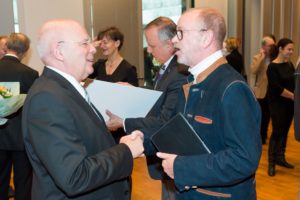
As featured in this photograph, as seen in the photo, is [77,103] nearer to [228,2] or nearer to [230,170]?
[230,170]

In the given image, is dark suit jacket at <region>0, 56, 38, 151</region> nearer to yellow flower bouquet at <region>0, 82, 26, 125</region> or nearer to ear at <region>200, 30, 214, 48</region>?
yellow flower bouquet at <region>0, 82, 26, 125</region>

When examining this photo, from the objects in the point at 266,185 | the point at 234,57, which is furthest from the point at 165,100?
the point at 234,57

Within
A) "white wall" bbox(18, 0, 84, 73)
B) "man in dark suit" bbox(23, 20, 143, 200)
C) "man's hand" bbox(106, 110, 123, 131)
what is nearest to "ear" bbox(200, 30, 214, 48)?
"man in dark suit" bbox(23, 20, 143, 200)

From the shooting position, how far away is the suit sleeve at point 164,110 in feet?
7.13

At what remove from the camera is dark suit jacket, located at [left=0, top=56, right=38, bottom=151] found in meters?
3.36

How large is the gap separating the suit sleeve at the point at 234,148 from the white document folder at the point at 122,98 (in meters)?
0.85

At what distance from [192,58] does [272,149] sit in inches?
127

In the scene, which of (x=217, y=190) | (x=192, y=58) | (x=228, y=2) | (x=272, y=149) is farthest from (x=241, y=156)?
(x=228, y=2)

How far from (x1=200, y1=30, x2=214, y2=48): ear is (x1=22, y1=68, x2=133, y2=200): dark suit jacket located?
1.82ft

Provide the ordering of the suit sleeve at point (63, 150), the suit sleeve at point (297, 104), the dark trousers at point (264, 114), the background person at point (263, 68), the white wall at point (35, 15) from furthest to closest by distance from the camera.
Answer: the dark trousers at point (264, 114), the background person at point (263, 68), the white wall at point (35, 15), the suit sleeve at point (297, 104), the suit sleeve at point (63, 150)

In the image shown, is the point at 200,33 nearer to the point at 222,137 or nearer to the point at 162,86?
the point at 222,137

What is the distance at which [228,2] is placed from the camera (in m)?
8.18

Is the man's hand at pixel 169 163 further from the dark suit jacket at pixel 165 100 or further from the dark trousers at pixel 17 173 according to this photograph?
the dark trousers at pixel 17 173

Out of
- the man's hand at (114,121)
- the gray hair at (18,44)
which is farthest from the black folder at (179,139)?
the gray hair at (18,44)
